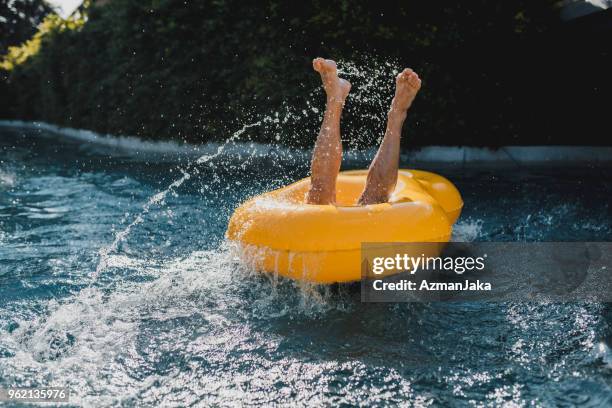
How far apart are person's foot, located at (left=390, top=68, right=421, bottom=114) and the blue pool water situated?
137cm

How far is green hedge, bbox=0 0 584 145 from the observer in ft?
28.6

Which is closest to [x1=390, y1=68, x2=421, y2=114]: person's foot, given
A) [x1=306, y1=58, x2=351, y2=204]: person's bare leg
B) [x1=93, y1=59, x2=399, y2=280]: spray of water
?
[x1=306, y1=58, x2=351, y2=204]: person's bare leg

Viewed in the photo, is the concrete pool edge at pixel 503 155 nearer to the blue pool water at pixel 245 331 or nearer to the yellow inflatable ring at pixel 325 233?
the blue pool water at pixel 245 331

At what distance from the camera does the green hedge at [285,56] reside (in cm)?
872

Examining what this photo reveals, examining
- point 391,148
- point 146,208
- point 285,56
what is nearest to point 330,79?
point 391,148

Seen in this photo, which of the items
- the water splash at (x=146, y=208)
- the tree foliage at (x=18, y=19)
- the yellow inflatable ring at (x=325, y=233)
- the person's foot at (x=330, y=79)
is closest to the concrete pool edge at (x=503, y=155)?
the water splash at (x=146, y=208)

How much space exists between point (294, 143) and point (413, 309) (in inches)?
243

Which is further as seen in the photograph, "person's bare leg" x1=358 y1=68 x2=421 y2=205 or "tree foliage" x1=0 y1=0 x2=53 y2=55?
"tree foliage" x1=0 y1=0 x2=53 y2=55

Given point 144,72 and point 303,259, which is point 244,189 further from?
point 144,72

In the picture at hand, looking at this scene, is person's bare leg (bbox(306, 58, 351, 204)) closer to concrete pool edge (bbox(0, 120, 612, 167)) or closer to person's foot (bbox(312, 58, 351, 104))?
person's foot (bbox(312, 58, 351, 104))

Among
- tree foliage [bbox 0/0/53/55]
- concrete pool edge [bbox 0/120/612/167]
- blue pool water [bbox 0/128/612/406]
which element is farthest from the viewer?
tree foliage [bbox 0/0/53/55]

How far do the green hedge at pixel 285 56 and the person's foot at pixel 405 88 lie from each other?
15.8 feet

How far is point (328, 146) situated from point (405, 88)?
707mm

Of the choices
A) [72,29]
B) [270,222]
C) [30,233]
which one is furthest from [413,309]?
[72,29]
